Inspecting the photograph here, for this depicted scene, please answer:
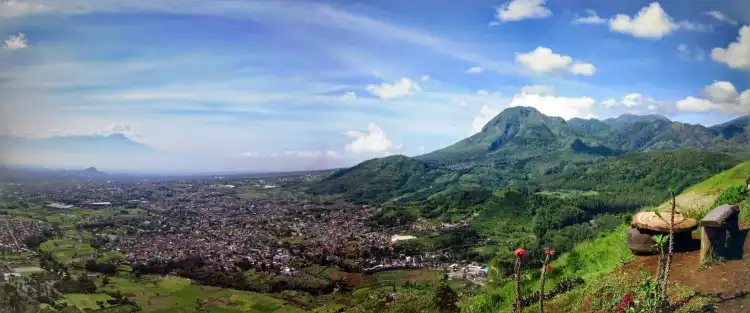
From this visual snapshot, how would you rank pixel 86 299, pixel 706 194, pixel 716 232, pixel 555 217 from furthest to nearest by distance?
1. pixel 555 217
2. pixel 86 299
3. pixel 706 194
4. pixel 716 232

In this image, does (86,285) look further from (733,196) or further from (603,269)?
(733,196)

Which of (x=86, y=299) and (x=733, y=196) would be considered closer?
(x=733, y=196)

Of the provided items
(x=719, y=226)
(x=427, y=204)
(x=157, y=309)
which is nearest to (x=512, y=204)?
(x=427, y=204)

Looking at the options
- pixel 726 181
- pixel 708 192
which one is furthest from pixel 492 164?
pixel 708 192

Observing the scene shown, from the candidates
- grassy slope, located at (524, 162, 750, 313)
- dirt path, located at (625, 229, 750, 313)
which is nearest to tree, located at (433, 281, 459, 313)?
grassy slope, located at (524, 162, 750, 313)

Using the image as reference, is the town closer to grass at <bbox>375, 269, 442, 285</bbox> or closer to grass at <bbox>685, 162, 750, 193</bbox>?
grass at <bbox>375, 269, 442, 285</bbox>

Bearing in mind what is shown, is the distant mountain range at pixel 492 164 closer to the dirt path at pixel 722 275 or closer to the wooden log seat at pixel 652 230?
the wooden log seat at pixel 652 230

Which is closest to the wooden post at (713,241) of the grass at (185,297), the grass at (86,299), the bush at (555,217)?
the grass at (185,297)

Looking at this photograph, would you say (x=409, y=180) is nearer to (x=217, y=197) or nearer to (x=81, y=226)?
(x=217, y=197)

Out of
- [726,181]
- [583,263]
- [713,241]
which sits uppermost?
[726,181]
